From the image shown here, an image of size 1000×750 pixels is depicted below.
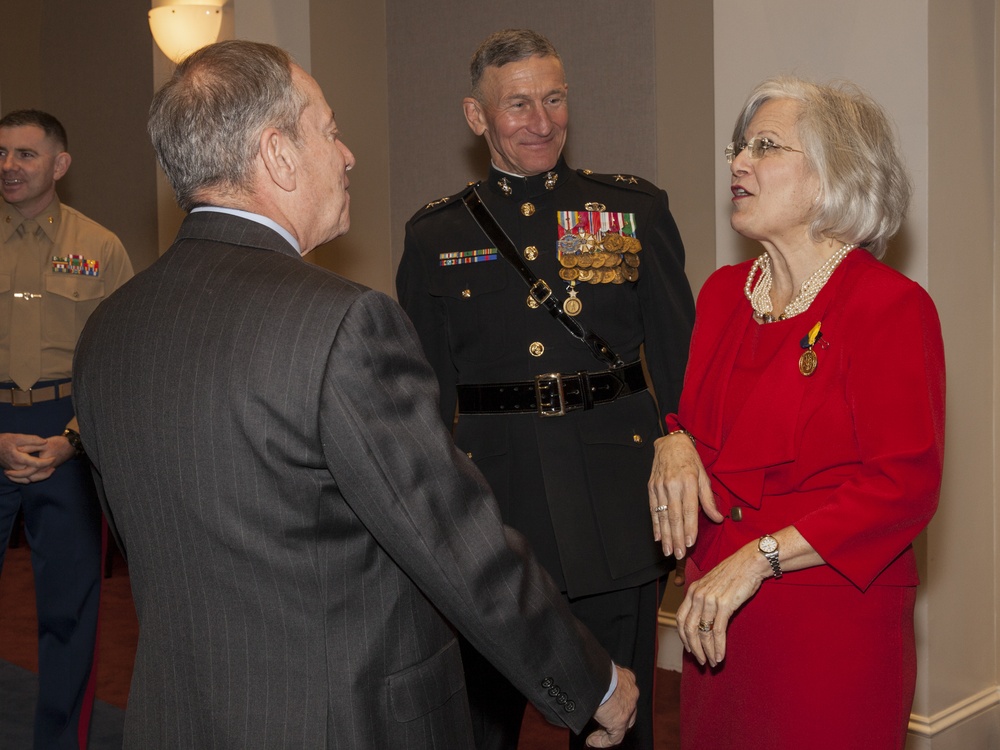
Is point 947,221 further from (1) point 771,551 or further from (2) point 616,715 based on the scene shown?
(2) point 616,715

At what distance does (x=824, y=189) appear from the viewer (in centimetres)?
182

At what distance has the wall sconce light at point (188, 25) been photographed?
4988 mm

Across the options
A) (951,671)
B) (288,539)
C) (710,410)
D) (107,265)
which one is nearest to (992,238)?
(951,671)

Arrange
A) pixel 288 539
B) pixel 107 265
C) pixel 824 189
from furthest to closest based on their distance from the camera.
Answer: pixel 107 265 < pixel 824 189 < pixel 288 539

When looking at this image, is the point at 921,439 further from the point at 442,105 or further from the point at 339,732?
the point at 442,105

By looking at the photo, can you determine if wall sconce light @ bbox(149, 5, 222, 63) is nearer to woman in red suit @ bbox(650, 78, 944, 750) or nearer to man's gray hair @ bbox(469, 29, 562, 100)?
man's gray hair @ bbox(469, 29, 562, 100)

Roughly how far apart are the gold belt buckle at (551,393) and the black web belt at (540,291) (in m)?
0.10

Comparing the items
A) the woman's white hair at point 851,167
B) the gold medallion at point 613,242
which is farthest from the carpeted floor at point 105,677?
the woman's white hair at point 851,167

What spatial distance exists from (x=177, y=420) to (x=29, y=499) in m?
2.11

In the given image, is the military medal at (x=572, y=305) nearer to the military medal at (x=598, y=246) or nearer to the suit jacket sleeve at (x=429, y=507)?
the military medal at (x=598, y=246)

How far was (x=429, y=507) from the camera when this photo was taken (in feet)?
4.32

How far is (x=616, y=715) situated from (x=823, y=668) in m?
0.44

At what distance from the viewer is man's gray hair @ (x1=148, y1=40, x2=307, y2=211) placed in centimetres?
140

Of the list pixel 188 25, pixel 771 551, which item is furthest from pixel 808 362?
pixel 188 25
